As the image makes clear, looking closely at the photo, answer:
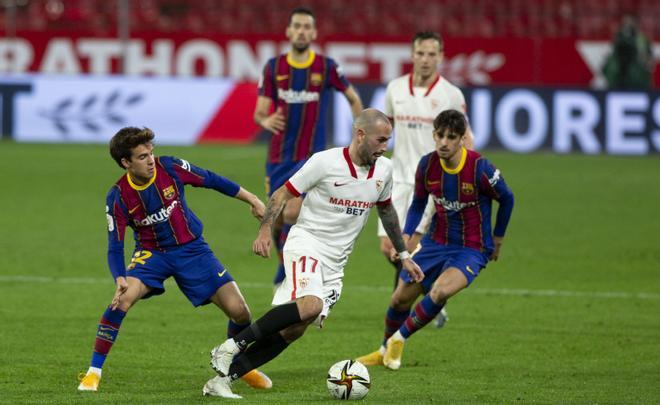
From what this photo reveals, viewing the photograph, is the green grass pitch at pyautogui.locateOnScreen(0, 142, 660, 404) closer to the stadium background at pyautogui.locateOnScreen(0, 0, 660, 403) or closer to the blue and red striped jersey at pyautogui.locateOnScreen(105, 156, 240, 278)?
the stadium background at pyautogui.locateOnScreen(0, 0, 660, 403)

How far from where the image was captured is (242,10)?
93.1 ft

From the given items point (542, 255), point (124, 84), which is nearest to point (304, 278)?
point (542, 255)

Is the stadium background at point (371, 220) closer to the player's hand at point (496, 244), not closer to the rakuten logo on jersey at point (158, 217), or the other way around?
the player's hand at point (496, 244)

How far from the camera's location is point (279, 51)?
87.1 ft

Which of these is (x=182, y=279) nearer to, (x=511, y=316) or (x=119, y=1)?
(x=511, y=316)

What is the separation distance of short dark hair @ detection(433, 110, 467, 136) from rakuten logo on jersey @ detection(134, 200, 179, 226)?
1798mm

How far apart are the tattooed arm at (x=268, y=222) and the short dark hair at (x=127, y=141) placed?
2.59 ft

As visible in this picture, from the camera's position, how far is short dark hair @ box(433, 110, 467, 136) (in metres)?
7.79

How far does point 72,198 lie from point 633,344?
9786mm

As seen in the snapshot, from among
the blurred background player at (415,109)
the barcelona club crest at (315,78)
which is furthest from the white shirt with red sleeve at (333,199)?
the barcelona club crest at (315,78)

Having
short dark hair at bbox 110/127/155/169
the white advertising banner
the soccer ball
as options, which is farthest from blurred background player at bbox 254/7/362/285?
the white advertising banner

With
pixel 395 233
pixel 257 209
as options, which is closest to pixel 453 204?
pixel 395 233

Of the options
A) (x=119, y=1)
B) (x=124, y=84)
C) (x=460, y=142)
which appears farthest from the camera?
(x=119, y=1)

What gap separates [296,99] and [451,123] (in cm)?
304
